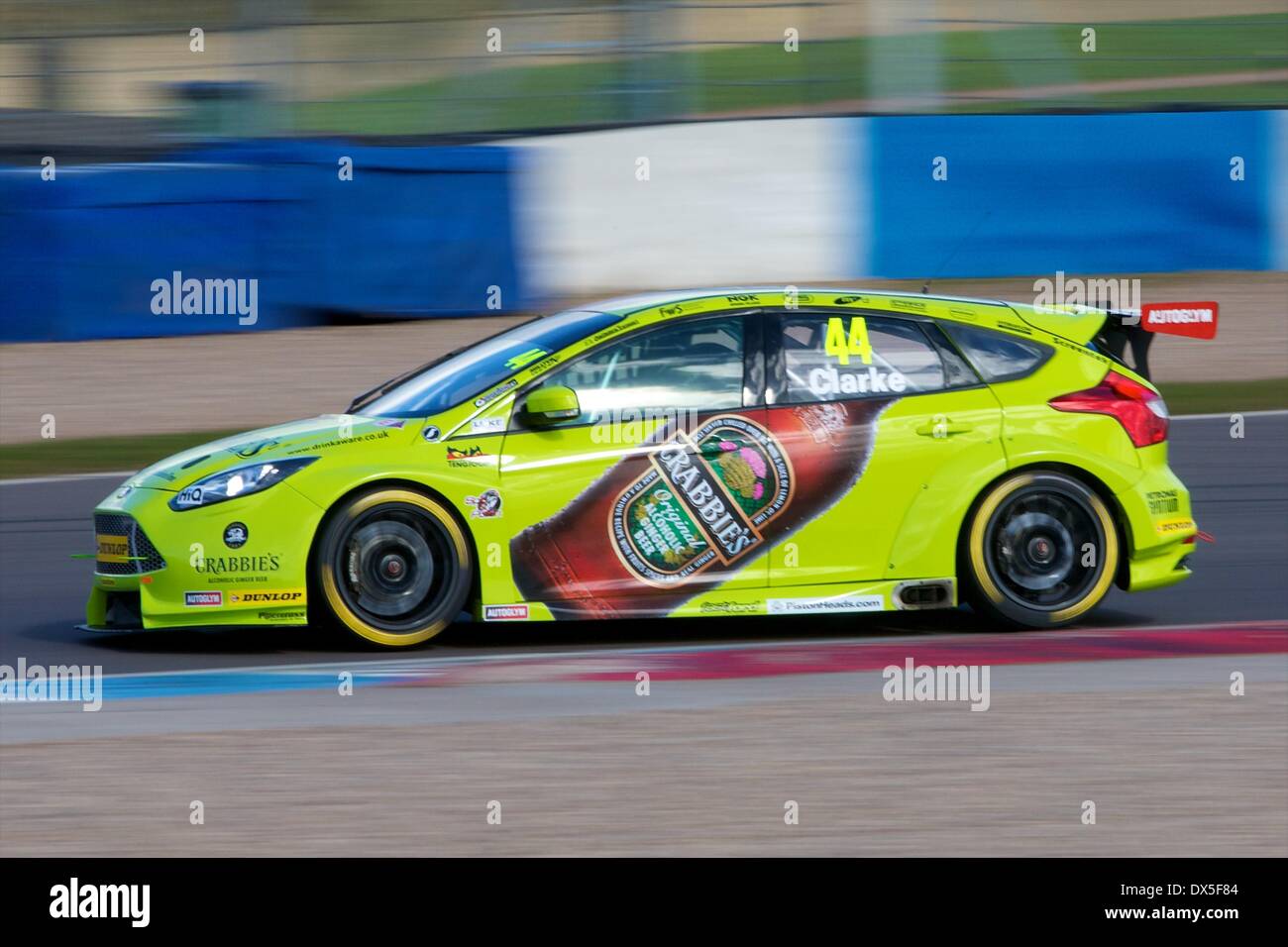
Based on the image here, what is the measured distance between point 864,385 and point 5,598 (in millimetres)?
4294

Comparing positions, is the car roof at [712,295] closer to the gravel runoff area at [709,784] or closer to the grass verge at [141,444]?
the gravel runoff area at [709,784]

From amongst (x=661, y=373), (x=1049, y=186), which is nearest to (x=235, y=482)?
(x=661, y=373)

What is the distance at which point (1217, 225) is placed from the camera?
60.1 ft

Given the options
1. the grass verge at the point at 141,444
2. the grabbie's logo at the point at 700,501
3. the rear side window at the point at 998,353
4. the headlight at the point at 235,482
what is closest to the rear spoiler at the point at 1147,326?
the rear side window at the point at 998,353

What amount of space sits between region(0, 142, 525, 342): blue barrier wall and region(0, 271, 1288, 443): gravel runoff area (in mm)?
182

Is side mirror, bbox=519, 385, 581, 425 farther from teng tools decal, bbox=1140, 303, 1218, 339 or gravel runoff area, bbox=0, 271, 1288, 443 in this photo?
gravel runoff area, bbox=0, 271, 1288, 443

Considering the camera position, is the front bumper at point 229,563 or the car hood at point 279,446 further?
the car hood at point 279,446

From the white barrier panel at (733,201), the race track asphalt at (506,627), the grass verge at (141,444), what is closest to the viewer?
the race track asphalt at (506,627)

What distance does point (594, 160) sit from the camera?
17516 mm

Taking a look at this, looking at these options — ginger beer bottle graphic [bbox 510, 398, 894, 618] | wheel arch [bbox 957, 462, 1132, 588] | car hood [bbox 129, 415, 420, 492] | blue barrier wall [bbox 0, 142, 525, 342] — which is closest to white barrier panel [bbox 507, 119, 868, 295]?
blue barrier wall [bbox 0, 142, 525, 342]

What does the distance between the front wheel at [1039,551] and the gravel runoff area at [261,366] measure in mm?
6736

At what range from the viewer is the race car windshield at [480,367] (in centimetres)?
812

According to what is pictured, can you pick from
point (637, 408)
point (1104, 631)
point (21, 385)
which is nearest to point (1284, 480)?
point (1104, 631)

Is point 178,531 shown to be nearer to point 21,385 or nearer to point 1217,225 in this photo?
point 21,385
